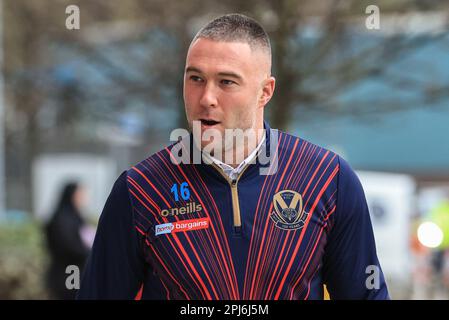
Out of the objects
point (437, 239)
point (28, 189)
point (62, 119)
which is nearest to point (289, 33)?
point (437, 239)

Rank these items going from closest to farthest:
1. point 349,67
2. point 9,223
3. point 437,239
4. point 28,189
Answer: point 437,239
point 349,67
point 9,223
point 28,189

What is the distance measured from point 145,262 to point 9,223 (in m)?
12.0

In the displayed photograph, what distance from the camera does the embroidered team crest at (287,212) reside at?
2.86m

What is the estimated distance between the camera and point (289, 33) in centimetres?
878

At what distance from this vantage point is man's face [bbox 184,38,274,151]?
2.78 metres

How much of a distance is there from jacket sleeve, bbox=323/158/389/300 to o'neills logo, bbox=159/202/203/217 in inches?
19.3

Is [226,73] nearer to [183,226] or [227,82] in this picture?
[227,82]

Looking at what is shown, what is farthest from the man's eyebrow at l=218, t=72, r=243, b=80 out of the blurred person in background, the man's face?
the blurred person in background

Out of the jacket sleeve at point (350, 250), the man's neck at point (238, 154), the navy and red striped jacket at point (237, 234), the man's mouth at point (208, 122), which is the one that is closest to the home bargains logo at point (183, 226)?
the navy and red striped jacket at point (237, 234)

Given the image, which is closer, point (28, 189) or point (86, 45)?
point (86, 45)

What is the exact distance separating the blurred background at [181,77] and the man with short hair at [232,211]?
2984 millimetres

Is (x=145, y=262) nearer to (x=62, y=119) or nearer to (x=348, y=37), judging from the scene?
(x=348, y=37)

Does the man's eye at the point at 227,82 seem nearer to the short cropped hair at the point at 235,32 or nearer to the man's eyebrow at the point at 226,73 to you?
the man's eyebrow at the point at 226,73

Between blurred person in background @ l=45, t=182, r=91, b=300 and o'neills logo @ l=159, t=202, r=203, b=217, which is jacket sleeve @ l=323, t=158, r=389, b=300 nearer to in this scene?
o'neills logo @ l=159, t=202, r=203, b=217
